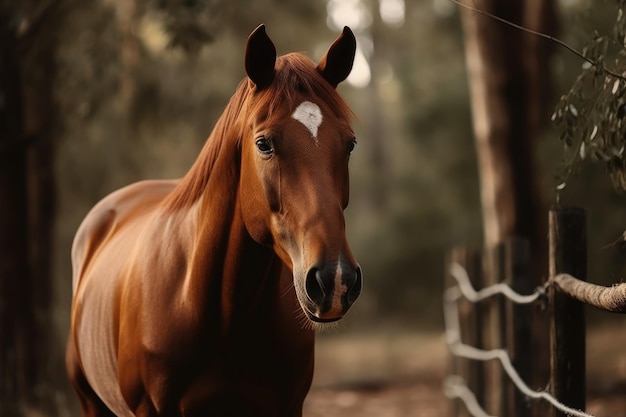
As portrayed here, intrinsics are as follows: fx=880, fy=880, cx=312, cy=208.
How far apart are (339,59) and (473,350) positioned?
4591 mm

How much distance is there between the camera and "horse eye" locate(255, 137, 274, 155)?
3.14 m

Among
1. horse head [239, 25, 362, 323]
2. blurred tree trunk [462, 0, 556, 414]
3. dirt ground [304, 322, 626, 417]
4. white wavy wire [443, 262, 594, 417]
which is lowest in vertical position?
dirt ground [304, 322, 626, 417]

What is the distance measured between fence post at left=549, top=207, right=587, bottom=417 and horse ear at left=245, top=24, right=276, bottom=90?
1468 millimetres

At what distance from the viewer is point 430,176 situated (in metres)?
17.1

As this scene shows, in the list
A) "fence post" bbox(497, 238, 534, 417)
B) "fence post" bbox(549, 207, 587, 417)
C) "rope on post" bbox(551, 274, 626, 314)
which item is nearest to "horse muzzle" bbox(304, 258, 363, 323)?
"rope on post" bbox(551, 274, 626, 314)

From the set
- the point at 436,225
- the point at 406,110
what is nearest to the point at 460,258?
the point at 436,225

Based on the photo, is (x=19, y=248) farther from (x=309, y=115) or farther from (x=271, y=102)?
(x=309, y=115)

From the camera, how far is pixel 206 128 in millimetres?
15281

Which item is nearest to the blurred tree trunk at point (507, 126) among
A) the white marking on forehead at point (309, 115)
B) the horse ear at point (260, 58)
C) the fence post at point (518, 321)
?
the fence post at point (518, 321)

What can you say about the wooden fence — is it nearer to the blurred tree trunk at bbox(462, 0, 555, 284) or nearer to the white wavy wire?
the white wavy wire

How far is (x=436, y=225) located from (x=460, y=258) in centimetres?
840

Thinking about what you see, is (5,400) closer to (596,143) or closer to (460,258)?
(460,258)

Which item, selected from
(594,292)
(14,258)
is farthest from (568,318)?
(14,258)

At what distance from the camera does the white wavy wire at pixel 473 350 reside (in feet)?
14.6
